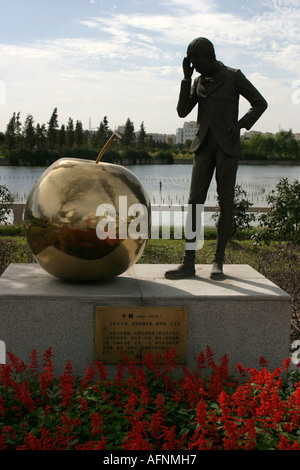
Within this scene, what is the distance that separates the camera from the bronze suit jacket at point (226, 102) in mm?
5094

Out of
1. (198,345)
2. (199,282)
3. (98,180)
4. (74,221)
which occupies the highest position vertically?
(98,180)

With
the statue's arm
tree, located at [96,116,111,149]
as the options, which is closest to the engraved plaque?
the statue's arm

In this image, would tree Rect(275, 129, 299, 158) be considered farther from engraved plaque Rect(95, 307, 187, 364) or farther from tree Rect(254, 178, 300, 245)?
engraved plaque Rect(95, 307, 187, 364)

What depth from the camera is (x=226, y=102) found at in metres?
5.12

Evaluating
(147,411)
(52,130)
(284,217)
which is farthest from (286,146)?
(147,411)

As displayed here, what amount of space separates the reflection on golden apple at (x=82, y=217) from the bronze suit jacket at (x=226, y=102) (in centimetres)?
103

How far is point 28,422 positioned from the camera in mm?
3766

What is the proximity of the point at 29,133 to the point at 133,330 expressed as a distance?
37.5 meters

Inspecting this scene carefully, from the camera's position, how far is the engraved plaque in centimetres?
454

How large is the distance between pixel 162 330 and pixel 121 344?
38cm

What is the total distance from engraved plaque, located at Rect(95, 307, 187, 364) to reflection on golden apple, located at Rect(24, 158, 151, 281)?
1.58 feet
